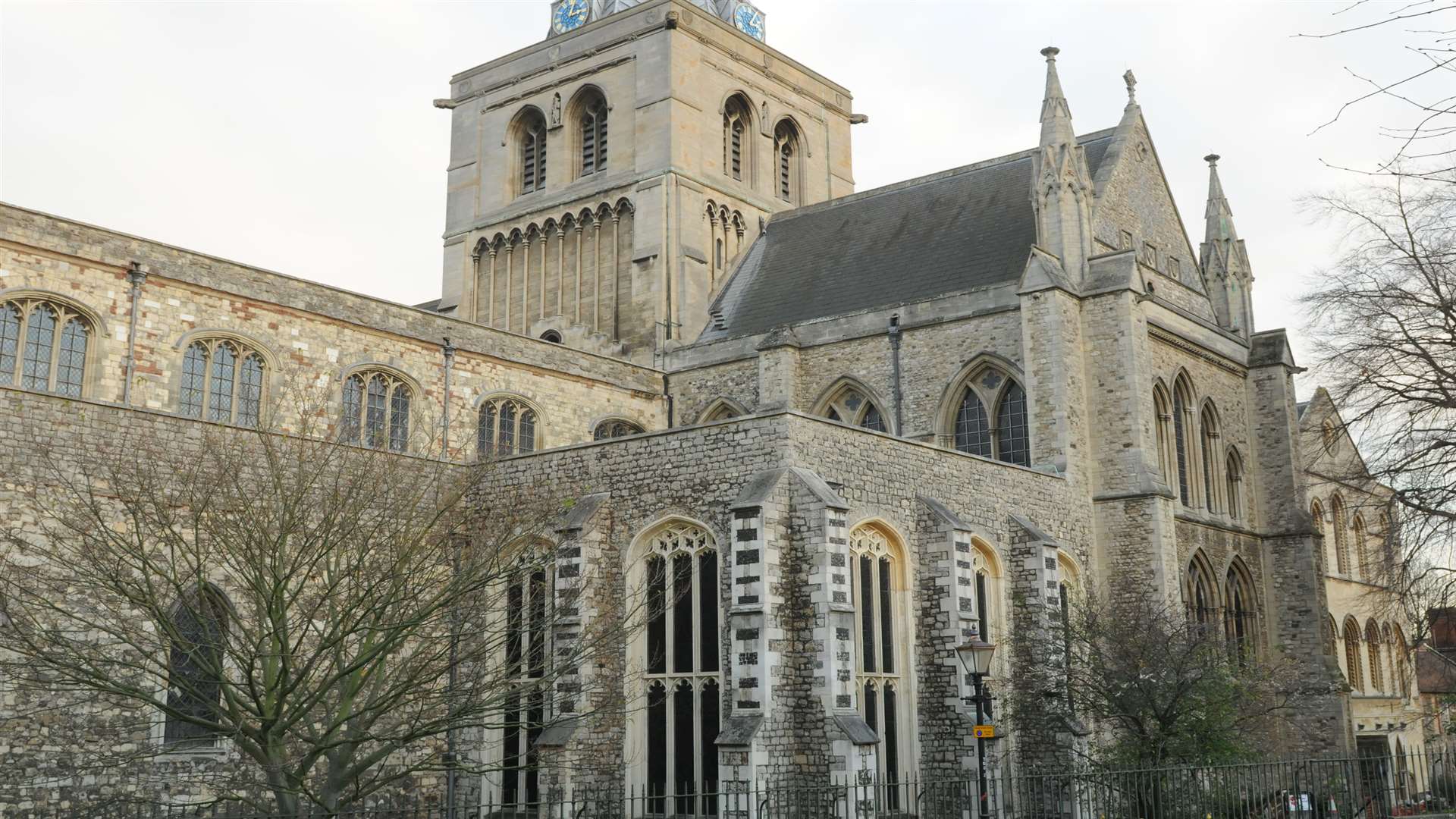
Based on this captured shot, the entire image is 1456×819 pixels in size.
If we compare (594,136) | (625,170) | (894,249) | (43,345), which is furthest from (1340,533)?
(43,345)

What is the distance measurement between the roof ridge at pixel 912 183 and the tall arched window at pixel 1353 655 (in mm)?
15827

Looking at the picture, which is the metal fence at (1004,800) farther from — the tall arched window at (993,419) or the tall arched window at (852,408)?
the tall arched window at (852,408)

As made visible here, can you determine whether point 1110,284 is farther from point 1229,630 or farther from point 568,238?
point 568,238

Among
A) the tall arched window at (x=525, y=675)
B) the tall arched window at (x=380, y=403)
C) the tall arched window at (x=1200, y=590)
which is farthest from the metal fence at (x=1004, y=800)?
the tall arched window at (x=380, y=403)

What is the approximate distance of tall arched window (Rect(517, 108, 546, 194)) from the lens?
41438 millimetres

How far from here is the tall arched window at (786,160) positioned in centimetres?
4259

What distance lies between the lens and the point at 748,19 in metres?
46.6

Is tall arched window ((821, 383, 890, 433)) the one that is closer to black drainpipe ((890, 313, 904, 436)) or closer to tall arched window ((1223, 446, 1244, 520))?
black drainpipe ((890, 313, 904, 436))

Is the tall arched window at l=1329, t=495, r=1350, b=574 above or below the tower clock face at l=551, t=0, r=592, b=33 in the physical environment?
below

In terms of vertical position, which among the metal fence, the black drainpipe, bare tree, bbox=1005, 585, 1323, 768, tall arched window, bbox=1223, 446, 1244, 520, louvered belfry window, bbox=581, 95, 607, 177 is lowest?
the metal fence

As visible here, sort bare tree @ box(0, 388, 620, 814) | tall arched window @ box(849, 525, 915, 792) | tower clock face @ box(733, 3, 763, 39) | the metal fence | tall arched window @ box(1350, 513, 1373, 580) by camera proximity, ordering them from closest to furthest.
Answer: bare tree @ box(0, 388, 620, 814)
the metal fence
tall arched window @ box(849, 525, 915, 792)
tall arched window @ box(1350, 513, 1373, 580)
tower clock face @ box(733, 3, 763, 39)

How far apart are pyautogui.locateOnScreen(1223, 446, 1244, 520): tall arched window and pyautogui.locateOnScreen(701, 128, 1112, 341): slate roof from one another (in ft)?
24.1

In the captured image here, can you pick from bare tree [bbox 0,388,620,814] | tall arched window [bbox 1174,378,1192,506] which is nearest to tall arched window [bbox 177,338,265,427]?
bare tree [bbox 0,388,620,814]

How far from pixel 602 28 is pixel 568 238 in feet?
20.8
